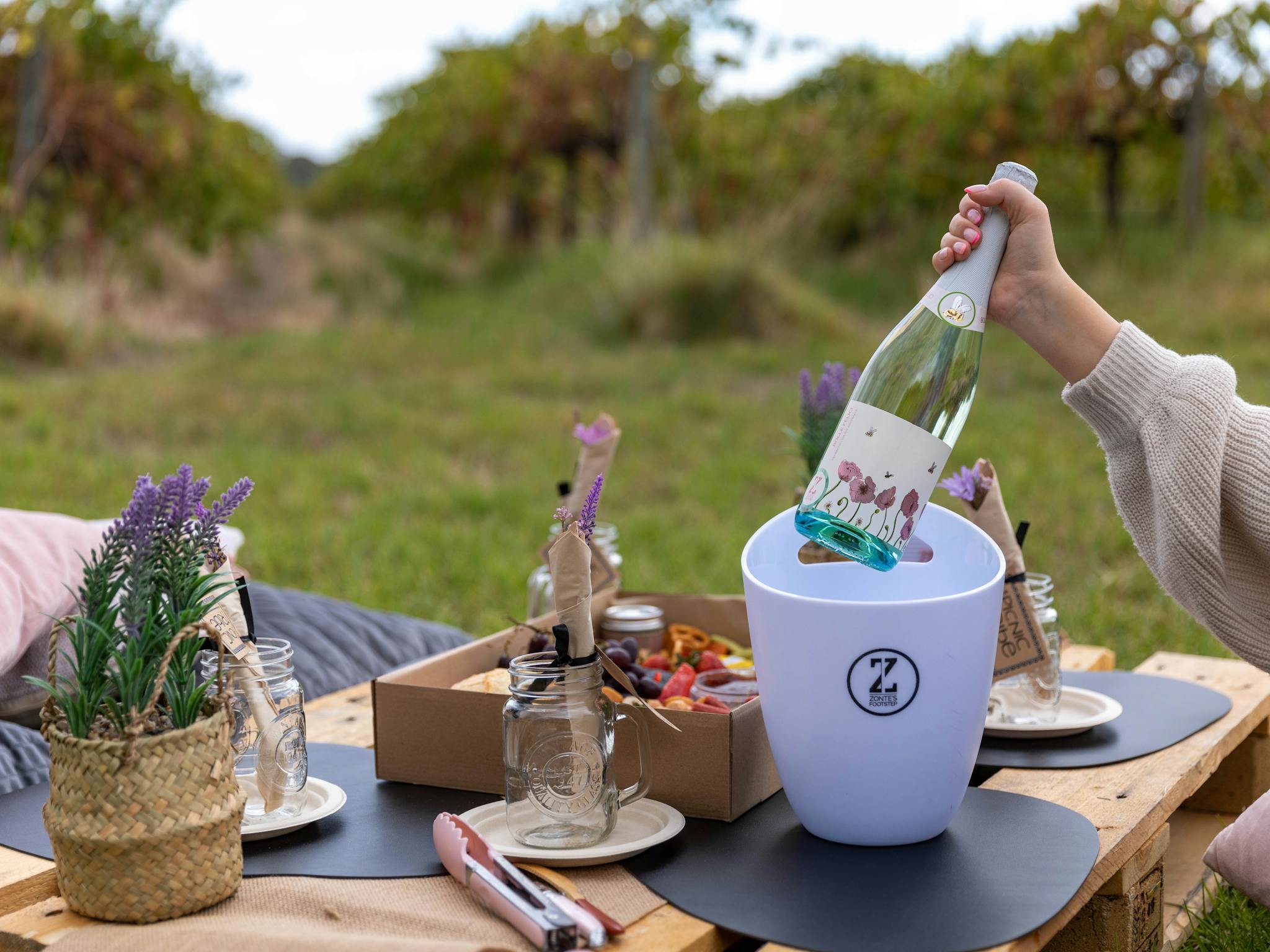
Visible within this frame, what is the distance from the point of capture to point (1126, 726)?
1.49 meters

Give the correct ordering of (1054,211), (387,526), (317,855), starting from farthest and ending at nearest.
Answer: (1054,211), (387,526), (317,855)

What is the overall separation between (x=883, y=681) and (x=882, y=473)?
19 centimetres

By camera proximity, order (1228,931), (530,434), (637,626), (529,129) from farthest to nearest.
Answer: (529,129)
(530,434)
(637,626)
(1228,931)

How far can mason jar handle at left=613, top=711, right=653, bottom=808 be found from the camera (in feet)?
3.77

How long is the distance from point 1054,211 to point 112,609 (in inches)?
334

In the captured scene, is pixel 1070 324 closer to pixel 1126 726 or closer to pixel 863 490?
pixel 863 490

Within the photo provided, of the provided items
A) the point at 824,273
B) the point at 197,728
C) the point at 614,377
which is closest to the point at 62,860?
the point at 197,728

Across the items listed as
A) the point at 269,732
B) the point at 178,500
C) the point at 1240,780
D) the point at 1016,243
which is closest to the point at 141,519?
the point at 178,500

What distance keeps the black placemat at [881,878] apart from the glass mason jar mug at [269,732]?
338mm

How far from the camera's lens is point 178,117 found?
8.43 m

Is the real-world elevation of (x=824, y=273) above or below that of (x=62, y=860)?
above

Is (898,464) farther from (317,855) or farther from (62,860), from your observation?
(62,860)

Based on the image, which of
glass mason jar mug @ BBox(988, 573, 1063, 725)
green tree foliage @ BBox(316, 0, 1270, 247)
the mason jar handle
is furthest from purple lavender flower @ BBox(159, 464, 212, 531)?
green tree foliage @ BBox(316, 0, 1270, 247)

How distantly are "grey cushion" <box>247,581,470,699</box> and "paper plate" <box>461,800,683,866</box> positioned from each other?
37.0 inches
